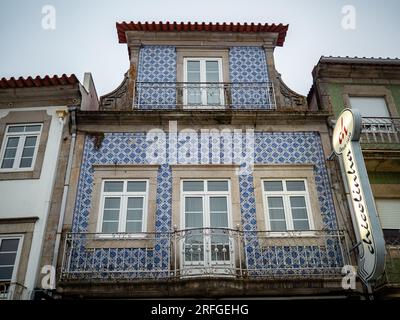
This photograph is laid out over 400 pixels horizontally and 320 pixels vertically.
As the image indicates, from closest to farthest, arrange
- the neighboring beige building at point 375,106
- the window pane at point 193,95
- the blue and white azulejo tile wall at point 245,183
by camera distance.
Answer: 1. the blue and white azulejo tile wall at point 245,183
2. the neighboring beige building at point 375,106
3. the window pane at point 193,95

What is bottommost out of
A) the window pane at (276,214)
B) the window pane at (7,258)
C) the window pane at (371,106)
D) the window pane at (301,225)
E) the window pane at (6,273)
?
the window pane at (6,273)

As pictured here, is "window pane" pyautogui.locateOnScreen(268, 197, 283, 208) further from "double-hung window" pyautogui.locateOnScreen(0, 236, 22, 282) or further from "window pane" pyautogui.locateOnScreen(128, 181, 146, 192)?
"double-hung window" pyautogui.locateOnScreen(0, 236, 22, 282)

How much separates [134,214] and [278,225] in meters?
2.94

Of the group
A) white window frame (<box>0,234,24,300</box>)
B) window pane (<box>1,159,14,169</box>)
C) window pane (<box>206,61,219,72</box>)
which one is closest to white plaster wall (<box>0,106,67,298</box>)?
white window frame (<box>0,234,24,300</box>)

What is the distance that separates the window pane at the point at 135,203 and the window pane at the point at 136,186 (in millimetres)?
204

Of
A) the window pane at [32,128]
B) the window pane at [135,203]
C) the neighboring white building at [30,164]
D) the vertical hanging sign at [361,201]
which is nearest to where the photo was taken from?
the vertical hanging sign at [361,201]

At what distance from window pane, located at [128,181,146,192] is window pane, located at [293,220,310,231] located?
126 inches

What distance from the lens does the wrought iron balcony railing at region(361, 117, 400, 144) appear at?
9.53 meters

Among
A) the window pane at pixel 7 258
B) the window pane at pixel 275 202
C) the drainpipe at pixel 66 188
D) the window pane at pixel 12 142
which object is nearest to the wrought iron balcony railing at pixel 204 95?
the drainpipe at pixel 66 188

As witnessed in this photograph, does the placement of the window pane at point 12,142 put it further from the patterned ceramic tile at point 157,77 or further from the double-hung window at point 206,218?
the double-hung window at point 206,218

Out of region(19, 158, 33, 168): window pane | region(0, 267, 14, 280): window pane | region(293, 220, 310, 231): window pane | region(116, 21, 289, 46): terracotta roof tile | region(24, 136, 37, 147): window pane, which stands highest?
region(116, 21, 289, 46): terracotta roof tile

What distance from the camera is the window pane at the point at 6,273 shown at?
25.3 ft
